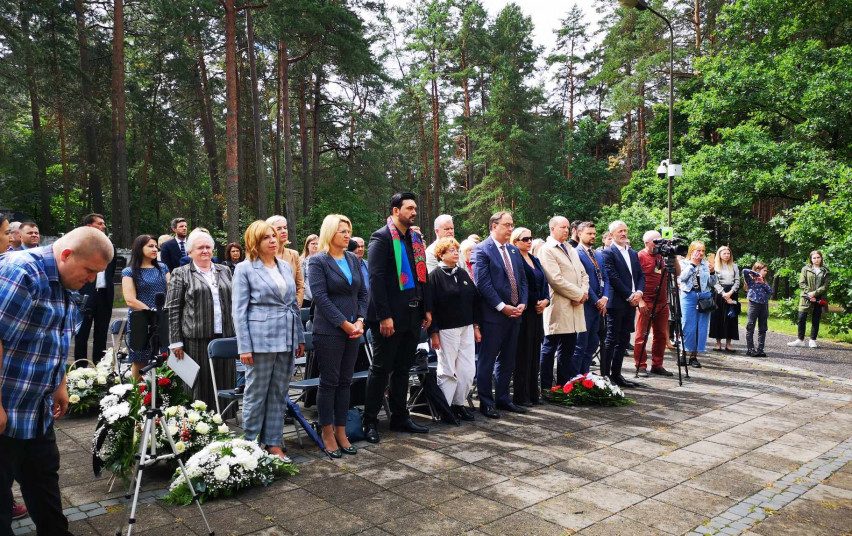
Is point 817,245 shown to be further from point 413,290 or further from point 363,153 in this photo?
point 363,153

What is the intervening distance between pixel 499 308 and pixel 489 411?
111cm

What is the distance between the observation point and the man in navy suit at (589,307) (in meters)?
7.57

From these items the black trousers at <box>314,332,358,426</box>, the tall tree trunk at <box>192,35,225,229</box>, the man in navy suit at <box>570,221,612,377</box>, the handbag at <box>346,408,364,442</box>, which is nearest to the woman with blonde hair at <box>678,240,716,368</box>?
the man in navy suit at <box>570,221,612,377</box>

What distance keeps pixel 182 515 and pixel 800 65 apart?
67.3 feet

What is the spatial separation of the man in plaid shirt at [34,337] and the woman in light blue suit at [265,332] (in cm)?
169

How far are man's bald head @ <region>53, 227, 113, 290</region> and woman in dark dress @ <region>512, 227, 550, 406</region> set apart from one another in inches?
184

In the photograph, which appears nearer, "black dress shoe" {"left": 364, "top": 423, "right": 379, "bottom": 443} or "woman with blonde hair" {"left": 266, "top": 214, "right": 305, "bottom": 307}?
"black dress shoe" {"left": 364, "top": 423, "right": 379, "bottom": 443}

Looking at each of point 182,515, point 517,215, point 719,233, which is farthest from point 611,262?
point 517,215

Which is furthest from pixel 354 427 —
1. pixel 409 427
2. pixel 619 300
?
pixel 619 300

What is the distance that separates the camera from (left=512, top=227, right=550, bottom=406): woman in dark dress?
6.80 meters

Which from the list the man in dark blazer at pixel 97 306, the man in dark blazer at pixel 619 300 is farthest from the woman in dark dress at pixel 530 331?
the man in dark blazer at pixel 97 306

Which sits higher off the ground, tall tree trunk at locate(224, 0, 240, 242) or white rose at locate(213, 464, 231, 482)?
tall tree trunk at locate(224, 0, 240, 242)

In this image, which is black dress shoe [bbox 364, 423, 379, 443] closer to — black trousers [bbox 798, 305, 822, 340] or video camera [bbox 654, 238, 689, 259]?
video camera [bbox 654, 238, 689, 259]

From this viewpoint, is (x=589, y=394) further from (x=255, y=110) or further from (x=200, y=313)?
(x=255, y=110)
